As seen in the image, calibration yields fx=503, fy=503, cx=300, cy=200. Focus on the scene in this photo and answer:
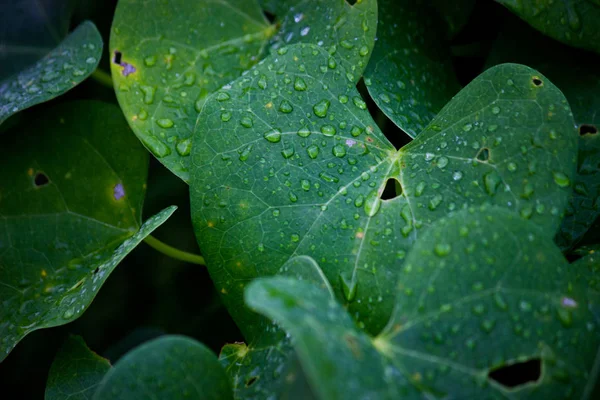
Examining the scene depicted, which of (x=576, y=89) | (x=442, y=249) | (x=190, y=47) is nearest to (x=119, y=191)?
(x=190, y=47)

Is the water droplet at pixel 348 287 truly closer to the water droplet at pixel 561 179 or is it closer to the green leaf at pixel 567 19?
the water droplet at pixel 561 179

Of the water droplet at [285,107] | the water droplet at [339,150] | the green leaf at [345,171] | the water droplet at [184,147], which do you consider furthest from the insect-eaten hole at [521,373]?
the water droplet at [184,147]

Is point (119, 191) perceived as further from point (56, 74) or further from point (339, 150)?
point (339, 150)

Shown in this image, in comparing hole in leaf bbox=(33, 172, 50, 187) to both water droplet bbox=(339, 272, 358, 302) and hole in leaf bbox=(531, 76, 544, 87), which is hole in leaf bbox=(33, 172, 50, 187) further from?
hole in leaf bbox=(531, 76, 544, 87)

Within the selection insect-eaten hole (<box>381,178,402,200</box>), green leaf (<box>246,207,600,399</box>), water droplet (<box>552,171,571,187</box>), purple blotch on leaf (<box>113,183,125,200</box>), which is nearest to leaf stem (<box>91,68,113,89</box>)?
purple blotch on leaf (<box>113,183,125,200</box>)

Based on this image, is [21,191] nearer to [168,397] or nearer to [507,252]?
[168,397]

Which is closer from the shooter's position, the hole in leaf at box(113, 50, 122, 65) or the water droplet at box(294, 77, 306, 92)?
the water droplet at box(294, 77, 306, 92)
